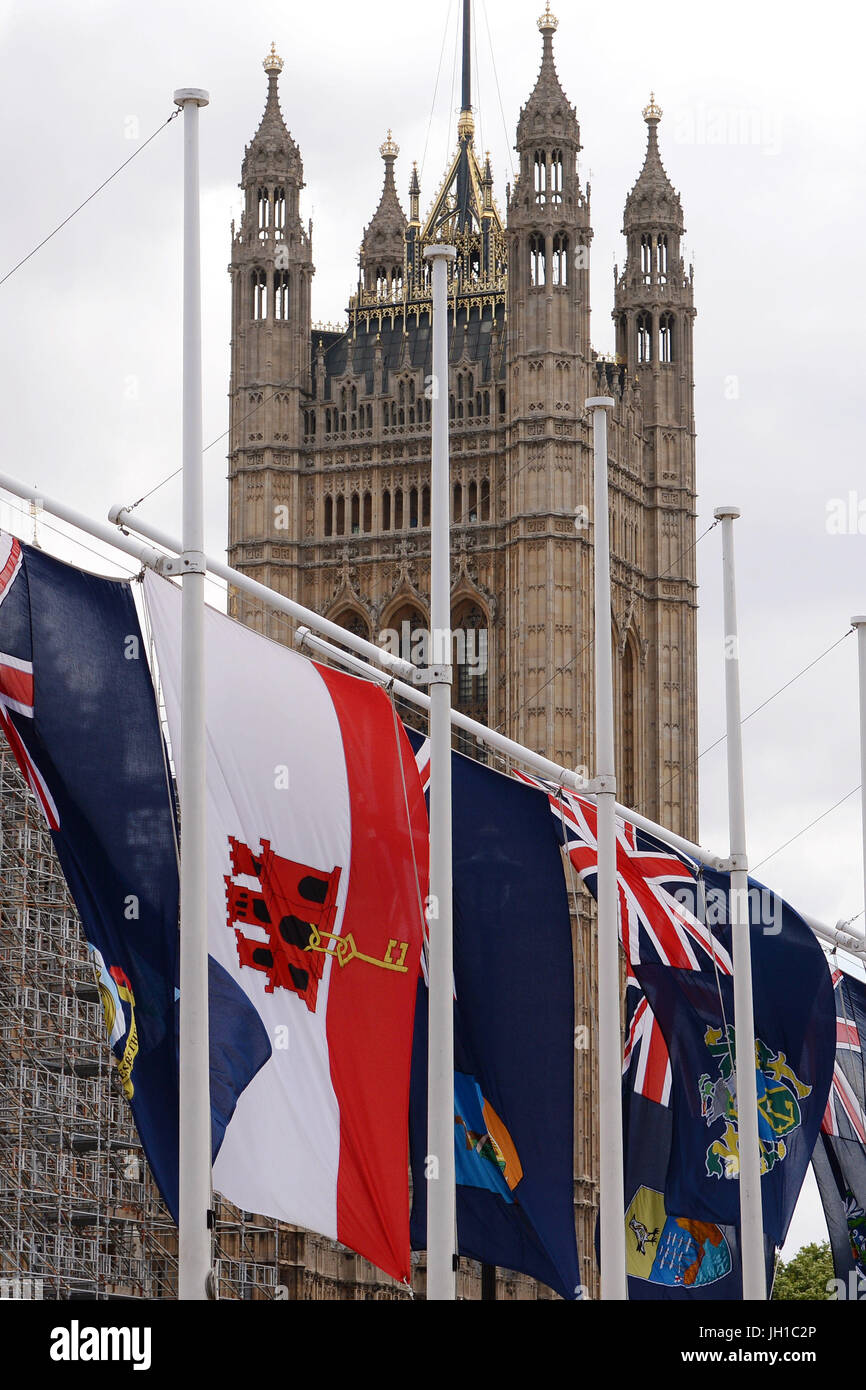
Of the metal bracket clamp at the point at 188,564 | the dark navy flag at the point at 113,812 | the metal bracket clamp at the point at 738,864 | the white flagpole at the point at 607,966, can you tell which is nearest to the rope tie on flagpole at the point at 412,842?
the white flagpole at the point at 607,966

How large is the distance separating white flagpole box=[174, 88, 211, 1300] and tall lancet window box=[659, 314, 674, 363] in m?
67.0

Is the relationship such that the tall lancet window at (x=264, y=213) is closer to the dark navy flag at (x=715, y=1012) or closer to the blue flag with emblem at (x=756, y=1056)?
the dark navy flag at (x=715, y=1012)

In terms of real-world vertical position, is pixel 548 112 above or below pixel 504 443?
above

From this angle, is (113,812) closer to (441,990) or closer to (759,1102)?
(441,990)

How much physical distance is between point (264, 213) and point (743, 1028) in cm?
6047

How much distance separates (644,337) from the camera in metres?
85.2

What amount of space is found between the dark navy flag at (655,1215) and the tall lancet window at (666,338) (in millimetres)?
62089

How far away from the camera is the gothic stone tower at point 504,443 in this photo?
77.7m

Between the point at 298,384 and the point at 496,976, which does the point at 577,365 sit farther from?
the point at 496,976

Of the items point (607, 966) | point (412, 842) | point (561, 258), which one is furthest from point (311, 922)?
point (561, 258)

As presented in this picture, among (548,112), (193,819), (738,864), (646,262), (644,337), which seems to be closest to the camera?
(193,819)

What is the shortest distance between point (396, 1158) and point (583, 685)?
186 feet

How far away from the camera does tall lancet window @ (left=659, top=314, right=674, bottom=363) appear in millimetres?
84981

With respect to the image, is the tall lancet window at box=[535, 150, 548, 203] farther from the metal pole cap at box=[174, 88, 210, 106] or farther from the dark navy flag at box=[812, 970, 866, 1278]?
the metal pole cap at box=[174, 88, 210, 106]
